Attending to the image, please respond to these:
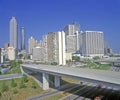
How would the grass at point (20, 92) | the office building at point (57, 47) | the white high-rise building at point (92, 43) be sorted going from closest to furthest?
the grass at point (20, 92)
the office building at point (57, 47)
the white high-rise building at point (92, 43)

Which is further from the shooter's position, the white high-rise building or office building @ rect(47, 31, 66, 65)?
the white high-rise building

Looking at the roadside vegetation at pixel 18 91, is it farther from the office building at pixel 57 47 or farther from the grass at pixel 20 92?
the office building at pixel 57 47

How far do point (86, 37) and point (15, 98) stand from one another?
153 metres

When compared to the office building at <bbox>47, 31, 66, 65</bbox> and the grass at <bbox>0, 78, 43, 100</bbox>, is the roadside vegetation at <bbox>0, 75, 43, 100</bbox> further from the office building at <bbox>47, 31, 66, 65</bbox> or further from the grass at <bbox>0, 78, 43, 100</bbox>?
the office building at <bbox>47, 31, 66, 65</bbox>

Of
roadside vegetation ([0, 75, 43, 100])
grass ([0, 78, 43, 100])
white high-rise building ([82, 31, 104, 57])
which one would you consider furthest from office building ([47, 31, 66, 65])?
white high-rise building ([82, 31, 104, 57])

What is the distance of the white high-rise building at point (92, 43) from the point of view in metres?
186

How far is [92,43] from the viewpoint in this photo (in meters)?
185

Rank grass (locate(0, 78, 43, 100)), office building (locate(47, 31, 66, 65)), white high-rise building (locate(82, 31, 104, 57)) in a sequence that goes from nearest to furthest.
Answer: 1. grass (locate(0, 78, 43, 100))
2. office building (locate(47, 31, 66, 65))
3. white high-rise building (locate(82, 31, 104, 57))

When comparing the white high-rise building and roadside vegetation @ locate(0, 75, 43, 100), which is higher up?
the white high-rise building

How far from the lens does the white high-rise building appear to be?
610 ft

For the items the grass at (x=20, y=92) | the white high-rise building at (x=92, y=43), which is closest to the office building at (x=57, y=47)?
the grass at (x=20, y=92)

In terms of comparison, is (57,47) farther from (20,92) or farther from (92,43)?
(92,43)

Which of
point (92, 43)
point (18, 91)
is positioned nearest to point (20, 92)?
point (18, 91)

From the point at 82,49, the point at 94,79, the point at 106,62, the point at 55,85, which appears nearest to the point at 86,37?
the point at 82,49
